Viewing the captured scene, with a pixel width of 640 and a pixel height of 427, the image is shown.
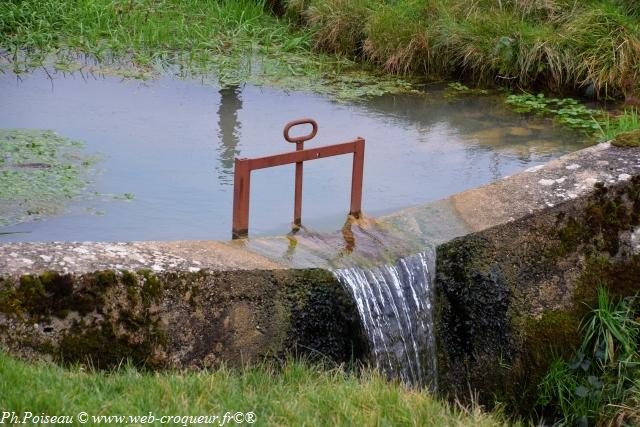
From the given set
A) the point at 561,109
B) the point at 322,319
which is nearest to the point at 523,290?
the point at 322,319

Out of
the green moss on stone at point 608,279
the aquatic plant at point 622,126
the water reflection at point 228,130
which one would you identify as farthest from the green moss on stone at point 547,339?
the water reflection at point 228,130

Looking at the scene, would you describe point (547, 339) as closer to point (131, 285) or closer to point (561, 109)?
point (131, 285)

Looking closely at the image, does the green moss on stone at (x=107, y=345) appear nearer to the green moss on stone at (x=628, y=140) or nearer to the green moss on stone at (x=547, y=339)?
the green moss on stone at (x=547, y=339)

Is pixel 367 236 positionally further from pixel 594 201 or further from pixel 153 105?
pixel 153 105

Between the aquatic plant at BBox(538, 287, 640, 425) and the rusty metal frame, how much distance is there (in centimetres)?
132

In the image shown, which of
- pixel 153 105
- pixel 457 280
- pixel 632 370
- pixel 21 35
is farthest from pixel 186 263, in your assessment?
pixel 21 35

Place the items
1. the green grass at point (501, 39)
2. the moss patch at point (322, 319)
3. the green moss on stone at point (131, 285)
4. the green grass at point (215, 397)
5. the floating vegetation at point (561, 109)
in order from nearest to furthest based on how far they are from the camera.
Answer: the green grass at point (215, 397)
the green moss on stone at point (131, 285)
the moss patch at point (322, 319)
the floating vegetation at point (561, 109)
the green grass at point (501, 39)

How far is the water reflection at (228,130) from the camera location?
280 inches

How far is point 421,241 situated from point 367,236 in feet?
0.89

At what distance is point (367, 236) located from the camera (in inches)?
195

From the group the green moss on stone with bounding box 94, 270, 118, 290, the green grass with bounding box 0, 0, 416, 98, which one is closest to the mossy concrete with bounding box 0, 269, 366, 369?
the green moss on stone with bounding box 94, 270, 118, 290

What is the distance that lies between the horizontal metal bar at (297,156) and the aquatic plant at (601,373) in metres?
1.51

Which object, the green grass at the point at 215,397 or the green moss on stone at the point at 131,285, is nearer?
the green grass at the point at 215,397

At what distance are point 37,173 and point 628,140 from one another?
383cm
